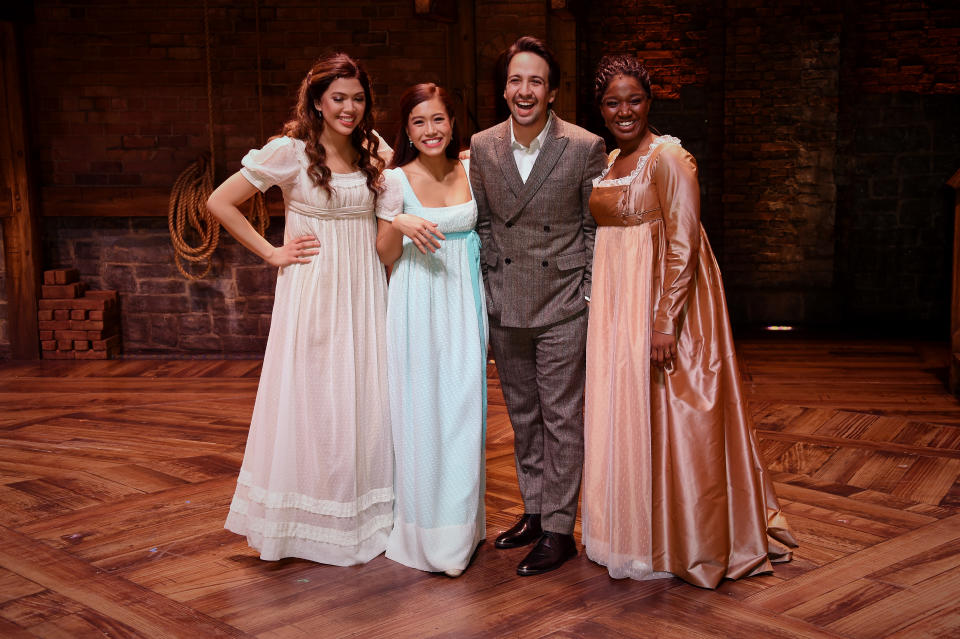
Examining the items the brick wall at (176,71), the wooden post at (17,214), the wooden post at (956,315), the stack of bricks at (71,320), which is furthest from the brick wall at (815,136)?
the wooden post at (17,214)

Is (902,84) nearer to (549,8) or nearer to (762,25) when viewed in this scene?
(762,25)

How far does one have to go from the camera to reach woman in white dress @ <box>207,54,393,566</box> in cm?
295

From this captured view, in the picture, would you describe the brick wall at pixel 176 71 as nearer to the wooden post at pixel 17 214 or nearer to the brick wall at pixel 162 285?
the wooden post at pixel 17 214

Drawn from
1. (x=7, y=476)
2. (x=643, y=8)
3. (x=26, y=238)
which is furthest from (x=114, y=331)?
(x=643, y=8)

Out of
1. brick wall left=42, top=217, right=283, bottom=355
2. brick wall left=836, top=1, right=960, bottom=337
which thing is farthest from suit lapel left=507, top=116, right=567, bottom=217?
brick wall left=836, top=1, right=960, bottom=337

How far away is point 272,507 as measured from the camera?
296cm

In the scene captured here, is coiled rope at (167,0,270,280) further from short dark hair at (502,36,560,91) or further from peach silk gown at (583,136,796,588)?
peach silk gown at (583,136,796,588)

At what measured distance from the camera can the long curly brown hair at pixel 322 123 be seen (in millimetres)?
2910

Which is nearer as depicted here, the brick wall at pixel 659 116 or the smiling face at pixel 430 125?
the smiling face at pixel 430 125

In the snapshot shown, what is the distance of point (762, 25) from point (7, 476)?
6.60m

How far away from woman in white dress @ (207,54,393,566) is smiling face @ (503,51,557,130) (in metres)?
Result: 0.50

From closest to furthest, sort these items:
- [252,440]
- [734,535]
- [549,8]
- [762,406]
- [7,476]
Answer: [734,535] → [252,440] → [7,476] → [762,406] → [549,8]

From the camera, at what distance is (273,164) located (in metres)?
2.93

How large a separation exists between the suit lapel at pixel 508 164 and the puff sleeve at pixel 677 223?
421mm
